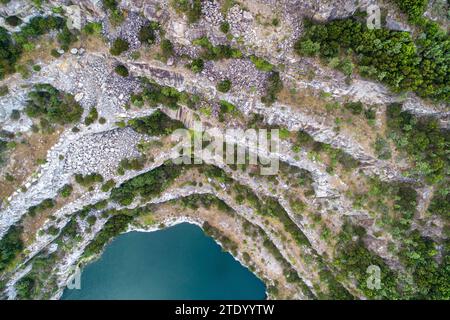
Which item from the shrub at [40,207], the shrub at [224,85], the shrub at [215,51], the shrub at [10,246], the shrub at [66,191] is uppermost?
the shrub at [215,51]

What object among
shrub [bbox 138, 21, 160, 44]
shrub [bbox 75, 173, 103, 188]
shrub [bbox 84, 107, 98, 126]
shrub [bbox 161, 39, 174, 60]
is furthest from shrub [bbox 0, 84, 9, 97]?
shrub [bbox 161, 39, 174, 60]

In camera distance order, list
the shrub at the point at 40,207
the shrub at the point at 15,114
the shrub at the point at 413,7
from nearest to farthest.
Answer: the shrub at the point at 413,7 → the shrub at the point at 15,114 → the shrub at the point at 40,207

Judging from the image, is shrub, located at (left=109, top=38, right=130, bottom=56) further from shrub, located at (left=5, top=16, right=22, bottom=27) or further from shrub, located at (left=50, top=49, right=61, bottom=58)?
shrub, located at (left=5, top=16, right=22, bottom=27)

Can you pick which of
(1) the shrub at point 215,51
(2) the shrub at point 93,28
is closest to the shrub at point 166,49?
(1) the shrub at point 215,51

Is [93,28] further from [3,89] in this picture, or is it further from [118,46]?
[3,89]

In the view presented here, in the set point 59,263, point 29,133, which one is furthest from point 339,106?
point 59,263

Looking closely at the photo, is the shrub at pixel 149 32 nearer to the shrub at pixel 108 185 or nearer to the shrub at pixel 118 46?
the shrub at pixel 118 46

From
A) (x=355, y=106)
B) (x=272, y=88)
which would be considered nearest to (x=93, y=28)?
(x=272, y=88)
